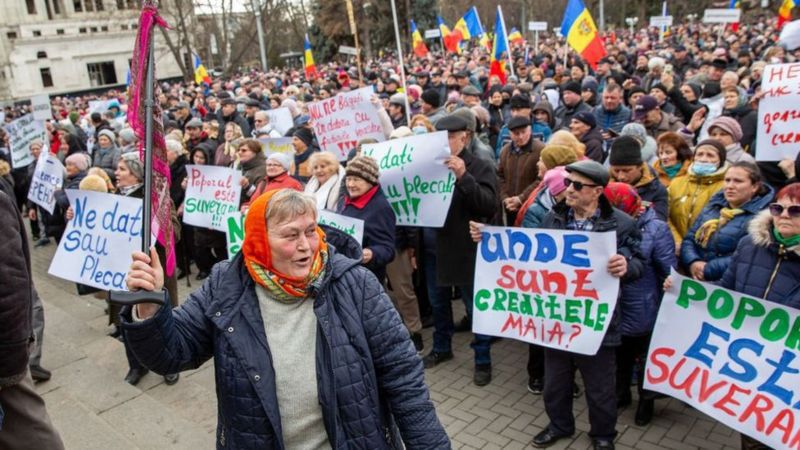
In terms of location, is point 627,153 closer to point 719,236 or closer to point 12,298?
point 719,236

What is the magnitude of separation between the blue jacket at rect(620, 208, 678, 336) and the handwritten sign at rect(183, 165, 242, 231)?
15.0ft

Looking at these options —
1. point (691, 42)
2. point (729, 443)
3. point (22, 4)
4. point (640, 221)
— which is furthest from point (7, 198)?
point (22, 4)

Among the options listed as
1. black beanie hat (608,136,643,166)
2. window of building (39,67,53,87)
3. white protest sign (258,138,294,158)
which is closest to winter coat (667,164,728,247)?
black beanie hat (608,136,643,166)

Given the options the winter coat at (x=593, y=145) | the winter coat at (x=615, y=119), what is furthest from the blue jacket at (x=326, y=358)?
the winter coat at (x=615, y=119)

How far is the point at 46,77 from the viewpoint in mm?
63375

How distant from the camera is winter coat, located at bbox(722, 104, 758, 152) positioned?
6.45 metres

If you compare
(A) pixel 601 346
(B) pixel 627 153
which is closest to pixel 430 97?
(B) pixel 627 153

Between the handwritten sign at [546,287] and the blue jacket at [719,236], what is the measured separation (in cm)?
79

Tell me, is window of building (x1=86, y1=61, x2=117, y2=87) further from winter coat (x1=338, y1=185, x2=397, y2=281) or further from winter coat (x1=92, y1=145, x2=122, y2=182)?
winter coat (x1=338, y1=185, x2=397, y2=281)

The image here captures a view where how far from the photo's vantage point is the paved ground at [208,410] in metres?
4.07

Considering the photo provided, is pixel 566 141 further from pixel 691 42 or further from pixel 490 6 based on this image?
pixel 490 6

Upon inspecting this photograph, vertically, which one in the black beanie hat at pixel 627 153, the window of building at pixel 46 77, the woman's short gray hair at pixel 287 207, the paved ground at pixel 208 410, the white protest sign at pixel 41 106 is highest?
the window of building at pixel 46 77

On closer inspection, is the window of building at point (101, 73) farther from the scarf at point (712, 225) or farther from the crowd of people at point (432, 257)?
the scarf at point (712, 225)

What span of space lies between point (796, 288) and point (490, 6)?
53.5 metres
